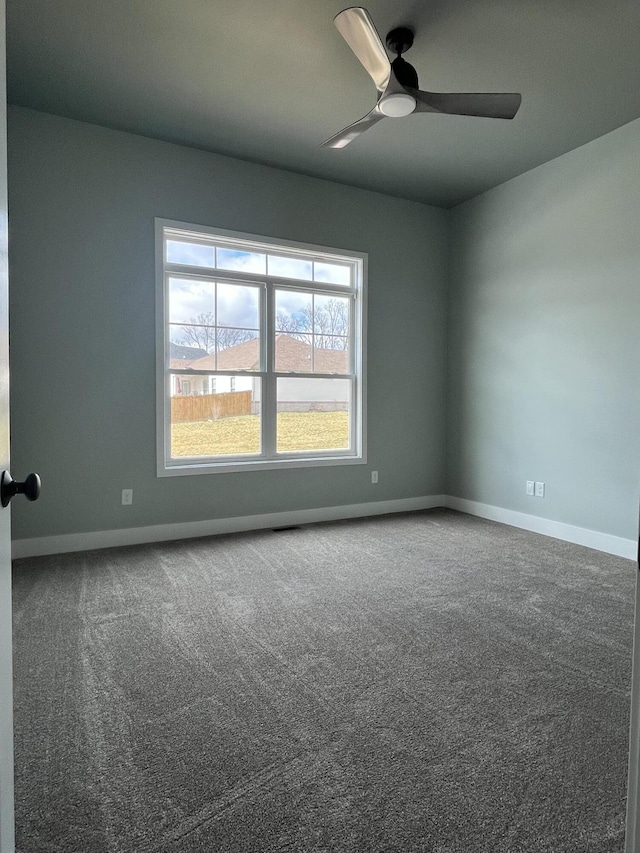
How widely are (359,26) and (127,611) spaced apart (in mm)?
2955

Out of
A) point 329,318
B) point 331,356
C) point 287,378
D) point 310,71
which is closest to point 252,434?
point 287,378

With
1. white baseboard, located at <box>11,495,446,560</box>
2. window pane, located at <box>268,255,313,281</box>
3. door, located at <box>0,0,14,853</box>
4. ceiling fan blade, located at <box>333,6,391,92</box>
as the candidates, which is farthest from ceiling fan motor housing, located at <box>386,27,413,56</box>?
white baseboard, located at <box>11,495,446,560</box>

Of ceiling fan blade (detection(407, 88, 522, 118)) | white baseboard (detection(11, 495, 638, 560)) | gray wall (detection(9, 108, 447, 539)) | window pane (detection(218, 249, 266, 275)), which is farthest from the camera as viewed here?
window pane (detection(218, 249, 266, 275))

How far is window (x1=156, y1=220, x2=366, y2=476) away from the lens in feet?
13.0

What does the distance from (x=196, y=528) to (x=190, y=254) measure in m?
2.20

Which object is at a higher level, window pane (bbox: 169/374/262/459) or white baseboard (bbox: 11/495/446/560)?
window pane (bbox: 169/374/262/459)

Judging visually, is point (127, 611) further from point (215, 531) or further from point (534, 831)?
point (534, 831)

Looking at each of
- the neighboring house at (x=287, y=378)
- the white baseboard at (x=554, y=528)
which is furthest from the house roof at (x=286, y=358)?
the white baseboard at (x=554, y=528)

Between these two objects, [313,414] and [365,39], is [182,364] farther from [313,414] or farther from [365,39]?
[365,39]

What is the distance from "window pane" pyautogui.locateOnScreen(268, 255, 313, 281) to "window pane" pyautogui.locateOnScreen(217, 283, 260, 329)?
0.27 m

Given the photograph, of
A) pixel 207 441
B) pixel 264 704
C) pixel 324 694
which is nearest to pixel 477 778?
pixel 324 694

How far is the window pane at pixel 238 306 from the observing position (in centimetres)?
413

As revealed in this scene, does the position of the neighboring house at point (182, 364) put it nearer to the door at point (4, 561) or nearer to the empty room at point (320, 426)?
the empty room at point (320, 426)

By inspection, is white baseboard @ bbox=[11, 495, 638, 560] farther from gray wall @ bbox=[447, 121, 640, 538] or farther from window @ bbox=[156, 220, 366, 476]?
window @ bbox=[156, 220, 366, 476]
